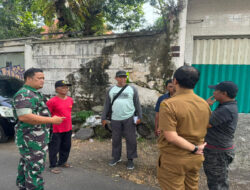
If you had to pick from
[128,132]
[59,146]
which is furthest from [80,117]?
[128,132]

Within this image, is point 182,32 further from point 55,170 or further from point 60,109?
point 55,170

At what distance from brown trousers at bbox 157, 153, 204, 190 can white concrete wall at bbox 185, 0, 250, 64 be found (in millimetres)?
3547

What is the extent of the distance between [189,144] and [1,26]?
12.5 m

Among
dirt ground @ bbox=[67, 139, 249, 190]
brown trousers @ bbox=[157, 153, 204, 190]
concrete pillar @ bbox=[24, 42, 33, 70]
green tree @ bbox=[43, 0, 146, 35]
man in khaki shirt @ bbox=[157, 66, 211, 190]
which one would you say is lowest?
dirt ground @ bbox=[67, 139, 249, 190]

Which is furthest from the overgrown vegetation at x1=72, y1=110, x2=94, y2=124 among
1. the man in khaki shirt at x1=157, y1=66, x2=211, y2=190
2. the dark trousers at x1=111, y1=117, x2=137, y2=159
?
the man in khaki shirt at x1=157, y1=66, x2=211, y2=190

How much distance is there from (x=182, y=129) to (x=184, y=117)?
0.12m

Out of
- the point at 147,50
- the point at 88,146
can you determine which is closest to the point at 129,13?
the point at 147,50

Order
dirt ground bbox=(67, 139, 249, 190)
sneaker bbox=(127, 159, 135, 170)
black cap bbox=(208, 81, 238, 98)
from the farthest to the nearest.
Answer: sneaker bbox=(127, 159, 135, 170), dirt ground bbox=(67, 139, 249, 190), black cap bbox=(208, 81, 238, 98)

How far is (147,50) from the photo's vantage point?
16.9ft

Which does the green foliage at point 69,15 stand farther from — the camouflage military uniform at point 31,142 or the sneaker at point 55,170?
the camouflage military uniform at point 31,142

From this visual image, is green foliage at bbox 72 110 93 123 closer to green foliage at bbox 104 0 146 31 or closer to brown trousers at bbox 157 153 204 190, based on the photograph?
brown trousers at bbox 157 153 204 190

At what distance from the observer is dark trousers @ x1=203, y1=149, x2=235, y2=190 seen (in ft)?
7.54

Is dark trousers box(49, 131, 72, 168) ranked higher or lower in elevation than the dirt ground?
higher

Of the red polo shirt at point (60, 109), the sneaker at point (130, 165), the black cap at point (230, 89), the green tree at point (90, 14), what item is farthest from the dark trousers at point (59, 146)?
the green tree at point (90, 14)
